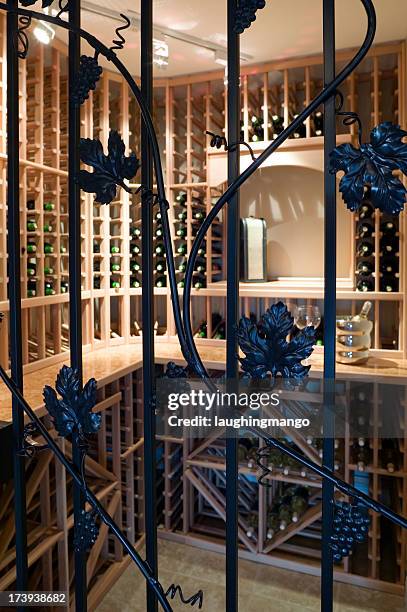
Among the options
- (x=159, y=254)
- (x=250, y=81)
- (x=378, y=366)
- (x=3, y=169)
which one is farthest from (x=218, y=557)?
(x=250, y=81)

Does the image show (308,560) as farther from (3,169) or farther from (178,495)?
(3,169)

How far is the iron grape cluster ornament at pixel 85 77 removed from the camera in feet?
1.94

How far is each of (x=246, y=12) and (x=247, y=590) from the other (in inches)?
97.1

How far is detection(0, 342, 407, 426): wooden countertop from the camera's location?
76.8 inches

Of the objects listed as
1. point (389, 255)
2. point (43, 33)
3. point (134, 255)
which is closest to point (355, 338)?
point (389, 255)

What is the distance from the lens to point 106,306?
2.69 metres

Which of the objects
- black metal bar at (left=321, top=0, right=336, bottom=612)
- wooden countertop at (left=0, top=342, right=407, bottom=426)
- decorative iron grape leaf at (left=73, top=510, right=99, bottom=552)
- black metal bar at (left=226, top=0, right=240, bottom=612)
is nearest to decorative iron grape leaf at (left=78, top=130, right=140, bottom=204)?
black metal bar at (left=226, top=0, right=240, bottom=612)

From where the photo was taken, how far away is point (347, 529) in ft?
1.57

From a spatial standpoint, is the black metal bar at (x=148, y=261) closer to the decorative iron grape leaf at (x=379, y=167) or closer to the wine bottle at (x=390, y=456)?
the decorative iron grape leaf at (x=379, y=167)

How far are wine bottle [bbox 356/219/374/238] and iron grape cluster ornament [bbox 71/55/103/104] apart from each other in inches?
82.8

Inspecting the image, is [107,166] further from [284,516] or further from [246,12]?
[284,516]

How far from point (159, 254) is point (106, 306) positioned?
1.52ft

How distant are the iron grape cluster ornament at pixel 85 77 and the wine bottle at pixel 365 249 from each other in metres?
2.08

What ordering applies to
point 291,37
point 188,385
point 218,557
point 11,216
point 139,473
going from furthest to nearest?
point 139,473 → point 218,557 → point 291,37 → point 11,216 → point 188,385
